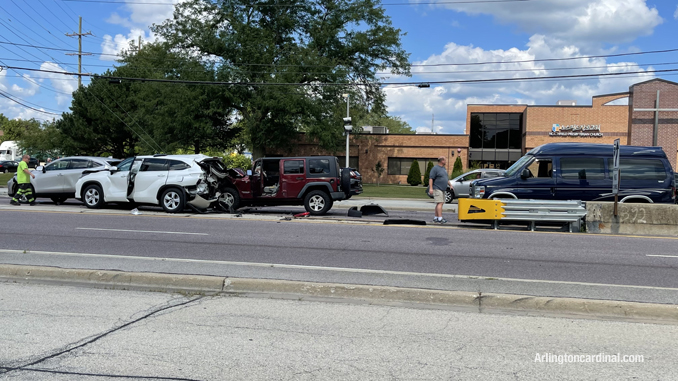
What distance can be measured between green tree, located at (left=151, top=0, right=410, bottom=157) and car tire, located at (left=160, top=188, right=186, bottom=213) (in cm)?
1941

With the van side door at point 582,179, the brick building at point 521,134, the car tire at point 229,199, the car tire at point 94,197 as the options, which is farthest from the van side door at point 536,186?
the brick building at point 521,134

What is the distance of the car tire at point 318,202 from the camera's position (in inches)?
646

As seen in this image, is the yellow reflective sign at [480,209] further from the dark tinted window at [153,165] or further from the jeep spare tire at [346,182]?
the dark tinted window at [153,165]

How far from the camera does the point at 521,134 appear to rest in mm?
48031

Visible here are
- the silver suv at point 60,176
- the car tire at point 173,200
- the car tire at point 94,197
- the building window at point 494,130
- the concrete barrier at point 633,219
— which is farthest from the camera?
the building window at point 494,130

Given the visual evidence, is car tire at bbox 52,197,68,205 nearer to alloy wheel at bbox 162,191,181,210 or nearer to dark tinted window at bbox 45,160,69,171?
dark tinted window at bbox 45,160,69,171

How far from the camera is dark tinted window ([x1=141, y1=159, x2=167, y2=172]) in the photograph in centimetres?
1577

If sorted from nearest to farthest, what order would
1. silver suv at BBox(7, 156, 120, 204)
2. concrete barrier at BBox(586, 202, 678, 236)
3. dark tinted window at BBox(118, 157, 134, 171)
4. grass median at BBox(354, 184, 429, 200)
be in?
1. concrete barrier at BBox(586, 202, 678, 236)
2. dark tinted window at BBox(118, 157, 134, 171)
3. silver suv at BBox(7, 156, 120, 204)
4. grass median at BBox(354, 184, 429, 200)

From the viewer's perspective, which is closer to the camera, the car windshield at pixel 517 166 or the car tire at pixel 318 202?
the car windshield at pixel 517 166

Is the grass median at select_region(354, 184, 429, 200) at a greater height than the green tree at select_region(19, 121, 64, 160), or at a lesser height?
lesser

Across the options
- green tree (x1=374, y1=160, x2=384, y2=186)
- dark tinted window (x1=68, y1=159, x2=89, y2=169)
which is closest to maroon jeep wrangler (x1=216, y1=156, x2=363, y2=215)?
dark tinted window (x1=68, y1=159, x2=89, y2=169)

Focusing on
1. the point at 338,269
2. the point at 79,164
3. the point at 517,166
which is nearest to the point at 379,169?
the point at 79,164

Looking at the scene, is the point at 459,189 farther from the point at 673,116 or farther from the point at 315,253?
the point at 673,116

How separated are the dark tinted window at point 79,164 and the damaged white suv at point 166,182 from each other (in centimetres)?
190
